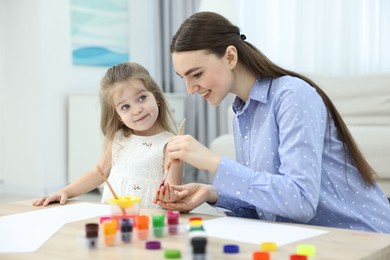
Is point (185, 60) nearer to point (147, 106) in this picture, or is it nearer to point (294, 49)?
point (147, 106)

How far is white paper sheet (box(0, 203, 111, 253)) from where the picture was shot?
39.1 inches

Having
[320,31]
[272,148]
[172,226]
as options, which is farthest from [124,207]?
[320,31]

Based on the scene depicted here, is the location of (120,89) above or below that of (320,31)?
below

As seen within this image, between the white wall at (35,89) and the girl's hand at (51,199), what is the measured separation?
2.88 m

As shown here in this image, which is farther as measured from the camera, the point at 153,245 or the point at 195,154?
the point at 195,154

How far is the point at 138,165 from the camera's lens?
1.87 m

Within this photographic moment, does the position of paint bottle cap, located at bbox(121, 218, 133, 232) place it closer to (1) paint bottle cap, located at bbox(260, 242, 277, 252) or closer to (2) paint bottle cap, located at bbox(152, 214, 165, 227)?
(2) paint bottle cap, located at bbox(152, 214, 165, 227)

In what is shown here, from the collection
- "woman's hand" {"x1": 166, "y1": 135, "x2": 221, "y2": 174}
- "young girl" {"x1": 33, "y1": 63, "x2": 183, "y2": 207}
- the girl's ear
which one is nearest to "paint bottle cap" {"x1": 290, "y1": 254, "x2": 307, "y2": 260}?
"woman's hand" {"x1": 166, "y1": 135, "x2": 221, "y2": 174}

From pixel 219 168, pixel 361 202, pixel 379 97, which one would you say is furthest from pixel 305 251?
pixel 379 97

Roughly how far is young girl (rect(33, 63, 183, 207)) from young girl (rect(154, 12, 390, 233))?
46cm

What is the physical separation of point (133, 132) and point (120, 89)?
0.52ft

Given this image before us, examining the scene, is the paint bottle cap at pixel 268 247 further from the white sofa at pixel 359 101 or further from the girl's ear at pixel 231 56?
the white sofa at pixel 359 101

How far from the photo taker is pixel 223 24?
4.44 ft

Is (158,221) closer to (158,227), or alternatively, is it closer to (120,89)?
(158,227)
